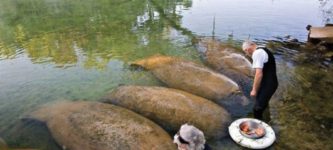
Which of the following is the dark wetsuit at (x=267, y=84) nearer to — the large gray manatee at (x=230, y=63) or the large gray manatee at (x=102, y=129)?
the large gray manatee at (x=230, y=63)

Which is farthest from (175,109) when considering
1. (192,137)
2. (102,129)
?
(102,129)

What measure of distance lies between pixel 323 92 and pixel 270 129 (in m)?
2.71

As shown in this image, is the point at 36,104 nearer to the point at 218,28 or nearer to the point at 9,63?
the point at 9,63

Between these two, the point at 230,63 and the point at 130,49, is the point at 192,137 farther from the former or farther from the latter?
the point at 130,49

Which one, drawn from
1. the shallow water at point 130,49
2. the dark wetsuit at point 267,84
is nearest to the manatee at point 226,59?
the shallow water at point 130,49

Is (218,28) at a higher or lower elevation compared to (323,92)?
higher

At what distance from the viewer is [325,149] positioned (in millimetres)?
5672

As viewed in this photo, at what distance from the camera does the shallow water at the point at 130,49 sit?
6.77 metres

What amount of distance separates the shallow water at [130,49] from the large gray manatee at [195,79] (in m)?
0.41

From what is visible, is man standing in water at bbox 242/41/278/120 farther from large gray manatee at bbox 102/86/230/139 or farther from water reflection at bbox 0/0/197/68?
water reflection at bbox 0/0/197/68

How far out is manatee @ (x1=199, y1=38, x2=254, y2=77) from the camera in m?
8.20

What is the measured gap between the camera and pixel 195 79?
7.63 m

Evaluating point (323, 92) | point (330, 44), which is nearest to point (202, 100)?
point (323, 92)

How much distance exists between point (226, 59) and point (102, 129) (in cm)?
469
